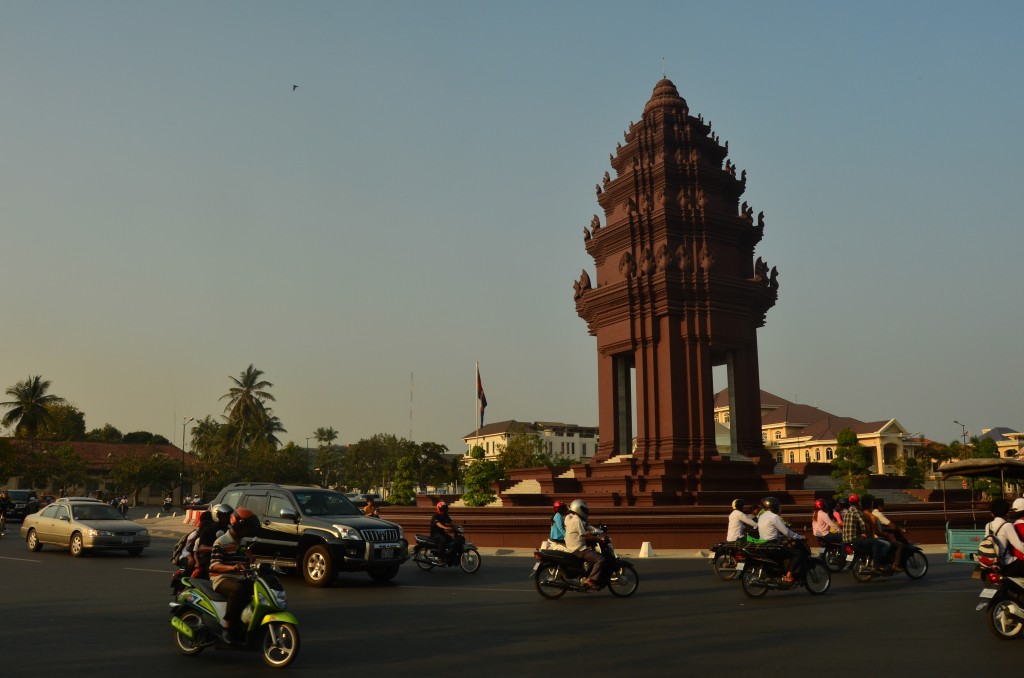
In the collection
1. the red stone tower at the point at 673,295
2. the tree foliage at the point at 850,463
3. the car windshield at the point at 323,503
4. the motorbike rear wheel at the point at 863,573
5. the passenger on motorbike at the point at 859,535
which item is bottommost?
the motorbike rear wheel at the point at 863,573

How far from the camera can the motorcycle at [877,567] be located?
→ 1761 cm

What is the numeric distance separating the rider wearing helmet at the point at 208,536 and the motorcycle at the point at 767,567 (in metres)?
8.61

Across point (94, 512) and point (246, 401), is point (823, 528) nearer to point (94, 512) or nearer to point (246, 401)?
point (94, 512)

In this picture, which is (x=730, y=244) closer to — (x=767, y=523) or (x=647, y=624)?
(x=767, y=523)

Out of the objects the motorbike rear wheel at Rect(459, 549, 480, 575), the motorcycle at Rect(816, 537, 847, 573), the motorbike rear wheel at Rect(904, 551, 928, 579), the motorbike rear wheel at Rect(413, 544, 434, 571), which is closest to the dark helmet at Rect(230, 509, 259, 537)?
the motorbike rear wheel at Rect(459, 549, 480, 575)

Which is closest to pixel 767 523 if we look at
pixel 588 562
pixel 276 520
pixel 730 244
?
pixel 588 562

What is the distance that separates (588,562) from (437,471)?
246 ft

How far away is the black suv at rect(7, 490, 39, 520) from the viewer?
47594 millimetres

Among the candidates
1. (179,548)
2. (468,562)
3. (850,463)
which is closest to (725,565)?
(468,562)

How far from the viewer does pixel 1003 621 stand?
34.6 ft

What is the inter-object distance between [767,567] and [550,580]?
367cm

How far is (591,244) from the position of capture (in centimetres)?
3878

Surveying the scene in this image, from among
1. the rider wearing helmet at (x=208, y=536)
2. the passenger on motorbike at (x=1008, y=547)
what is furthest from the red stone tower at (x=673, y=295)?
the rider wearing helmet at (x=208, y=536)

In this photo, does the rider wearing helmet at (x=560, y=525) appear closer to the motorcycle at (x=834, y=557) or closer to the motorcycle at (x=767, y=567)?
the motorcycle at (x=767, y=567)
